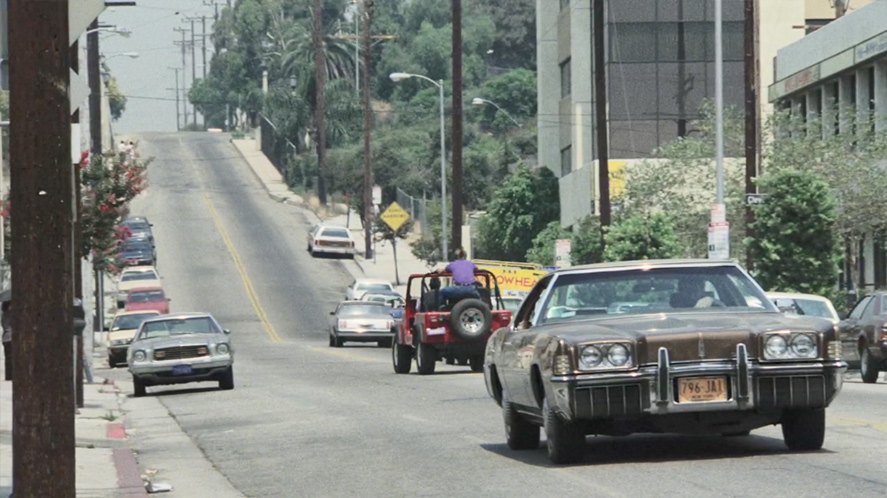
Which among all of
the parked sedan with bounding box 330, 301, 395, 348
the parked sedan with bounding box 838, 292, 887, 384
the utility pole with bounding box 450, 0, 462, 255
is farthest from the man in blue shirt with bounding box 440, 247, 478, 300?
the utility pole with bounding box 450, 0, 462, 255

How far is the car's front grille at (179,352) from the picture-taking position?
104 feet

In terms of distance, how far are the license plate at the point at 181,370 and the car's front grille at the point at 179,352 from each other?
0.18 metres

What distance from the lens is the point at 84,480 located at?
635 inches

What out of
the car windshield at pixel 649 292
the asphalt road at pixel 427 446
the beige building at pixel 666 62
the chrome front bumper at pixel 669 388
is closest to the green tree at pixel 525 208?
the beige building at pixel 666 62

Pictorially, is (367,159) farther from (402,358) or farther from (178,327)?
(178,327)

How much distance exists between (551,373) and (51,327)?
4.31 metres

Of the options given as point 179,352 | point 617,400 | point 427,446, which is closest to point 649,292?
point 617,400

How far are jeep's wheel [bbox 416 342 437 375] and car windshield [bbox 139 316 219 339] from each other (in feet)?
11.7

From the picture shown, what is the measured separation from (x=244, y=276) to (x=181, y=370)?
2032 inches

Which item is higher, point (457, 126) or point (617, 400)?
point (457, 126)

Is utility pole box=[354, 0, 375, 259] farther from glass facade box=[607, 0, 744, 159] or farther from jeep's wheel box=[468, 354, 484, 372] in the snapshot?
jeep's wheel box=[468, 354, 484, 372]

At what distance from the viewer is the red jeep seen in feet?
103

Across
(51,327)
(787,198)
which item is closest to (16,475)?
(51,327)

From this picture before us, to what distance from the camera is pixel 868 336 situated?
98.8 feet
